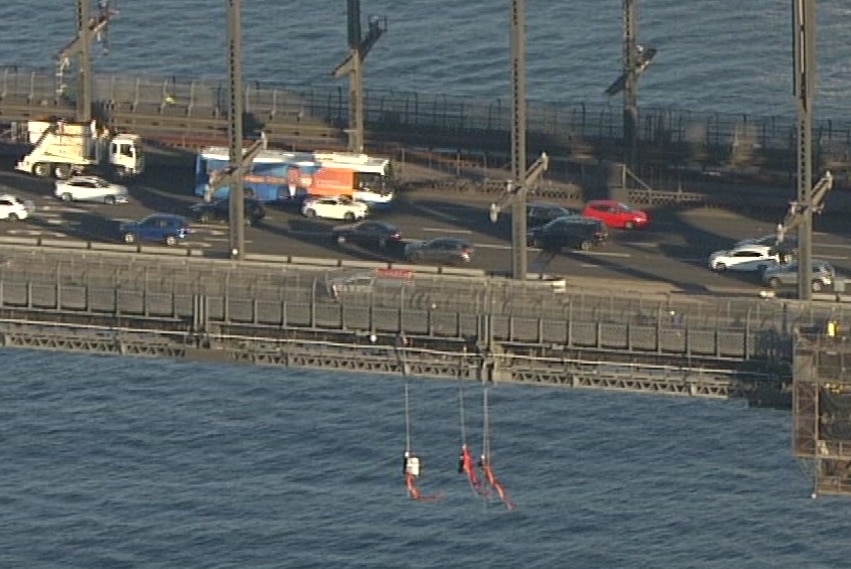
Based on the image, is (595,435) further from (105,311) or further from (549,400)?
(105,311)

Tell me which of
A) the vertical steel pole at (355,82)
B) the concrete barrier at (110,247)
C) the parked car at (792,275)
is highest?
the vertical steel pole at (355,82)

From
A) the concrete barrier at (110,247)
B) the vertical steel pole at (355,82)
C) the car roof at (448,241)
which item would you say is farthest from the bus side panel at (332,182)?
the concrete barrier at (110,247)

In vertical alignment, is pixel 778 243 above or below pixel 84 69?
below

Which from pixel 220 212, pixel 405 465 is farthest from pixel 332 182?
pixel 405 465

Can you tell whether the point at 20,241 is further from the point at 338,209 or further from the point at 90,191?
the point at 338,209

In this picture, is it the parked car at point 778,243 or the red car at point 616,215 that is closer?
the parked car at point 778,243

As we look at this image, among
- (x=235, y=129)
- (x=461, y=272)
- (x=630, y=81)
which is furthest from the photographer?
(x=630, y=81)

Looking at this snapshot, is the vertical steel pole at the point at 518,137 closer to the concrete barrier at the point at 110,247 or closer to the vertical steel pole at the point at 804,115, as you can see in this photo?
the vertical steel pole at the point at 804,115
